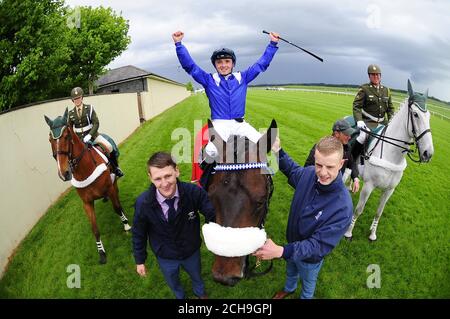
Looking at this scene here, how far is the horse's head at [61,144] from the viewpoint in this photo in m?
5.41

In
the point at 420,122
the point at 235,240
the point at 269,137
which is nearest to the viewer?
the point at 235,240

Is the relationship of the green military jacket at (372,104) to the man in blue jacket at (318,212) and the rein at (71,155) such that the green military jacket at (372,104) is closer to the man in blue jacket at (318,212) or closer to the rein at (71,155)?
the man in blue jacket at (318,212)

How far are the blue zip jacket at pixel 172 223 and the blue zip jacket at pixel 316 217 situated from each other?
117cm

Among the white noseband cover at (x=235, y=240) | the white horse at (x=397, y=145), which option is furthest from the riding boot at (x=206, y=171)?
the white horse at (x=397, y=145)

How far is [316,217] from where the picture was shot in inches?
134

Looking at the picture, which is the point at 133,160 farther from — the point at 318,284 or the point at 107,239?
the point at 318,284

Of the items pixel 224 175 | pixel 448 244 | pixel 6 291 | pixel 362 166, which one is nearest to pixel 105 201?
pixel 6 291

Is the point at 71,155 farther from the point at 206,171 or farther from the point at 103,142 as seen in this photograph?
the point at 206,171

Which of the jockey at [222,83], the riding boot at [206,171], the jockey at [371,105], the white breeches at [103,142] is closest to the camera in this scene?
the riding boot at [206,171]

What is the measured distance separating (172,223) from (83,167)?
11.3 feet

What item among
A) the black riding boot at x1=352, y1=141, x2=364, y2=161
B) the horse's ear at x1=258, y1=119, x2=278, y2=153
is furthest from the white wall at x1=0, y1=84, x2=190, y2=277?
the black riding boot at x1=352, y1=141, x2=364, y2=161

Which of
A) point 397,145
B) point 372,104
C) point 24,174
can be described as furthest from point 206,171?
point 24,174

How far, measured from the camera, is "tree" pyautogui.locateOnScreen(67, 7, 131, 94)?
22.0m
